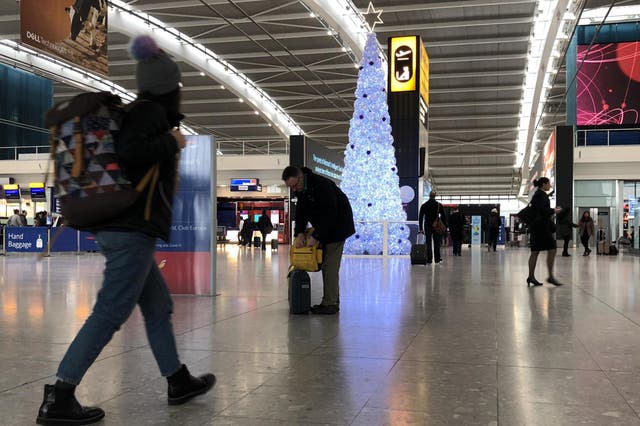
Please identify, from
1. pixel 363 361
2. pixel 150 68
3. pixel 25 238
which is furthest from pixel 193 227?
pixel 25 238

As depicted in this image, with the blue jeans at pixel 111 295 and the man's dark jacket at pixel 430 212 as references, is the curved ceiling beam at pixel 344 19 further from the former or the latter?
the blue jeans at pixel 111 295

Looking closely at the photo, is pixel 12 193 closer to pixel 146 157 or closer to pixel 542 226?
pixel 542 226

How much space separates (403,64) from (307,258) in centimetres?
1523

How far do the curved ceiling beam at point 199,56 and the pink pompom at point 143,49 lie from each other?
71.1 feet

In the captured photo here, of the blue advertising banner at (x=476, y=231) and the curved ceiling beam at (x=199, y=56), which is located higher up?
the curved ceiling beam at (x=199, y=56)

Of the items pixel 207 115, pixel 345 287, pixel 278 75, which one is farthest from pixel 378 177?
pixel 207 115

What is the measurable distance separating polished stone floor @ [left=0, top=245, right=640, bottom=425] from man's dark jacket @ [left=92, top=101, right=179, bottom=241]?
812 mm

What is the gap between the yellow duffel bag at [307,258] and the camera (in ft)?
18.9

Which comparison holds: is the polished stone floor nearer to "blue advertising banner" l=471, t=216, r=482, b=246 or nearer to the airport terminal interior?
the airport terminal interior

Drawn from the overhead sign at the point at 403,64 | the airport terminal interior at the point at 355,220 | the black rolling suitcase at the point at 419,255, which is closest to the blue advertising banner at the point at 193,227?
the airport terminal interior at the point at 355,220

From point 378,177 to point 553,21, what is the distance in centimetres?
1188

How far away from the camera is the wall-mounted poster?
8.98 metres

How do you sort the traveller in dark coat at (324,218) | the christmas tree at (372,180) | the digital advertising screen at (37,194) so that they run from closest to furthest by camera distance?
1. the traveller in dark coat at (324,218)
2. the christmas tree at (372,180)
3. the digital advertising screen at (37,194)

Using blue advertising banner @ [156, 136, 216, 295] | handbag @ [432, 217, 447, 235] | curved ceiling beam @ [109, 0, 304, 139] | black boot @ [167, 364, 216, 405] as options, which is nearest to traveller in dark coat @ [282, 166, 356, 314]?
blue advertising banner @ [156, 136, 216, 295]
